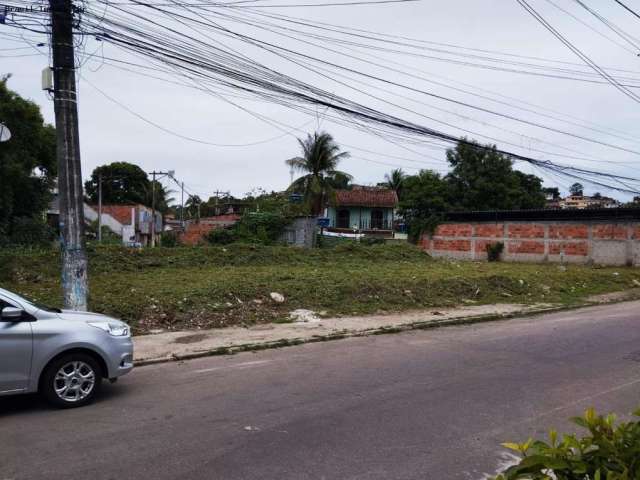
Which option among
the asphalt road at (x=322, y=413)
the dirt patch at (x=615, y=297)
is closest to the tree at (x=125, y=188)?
the dirt patch at (x=615, y=297)

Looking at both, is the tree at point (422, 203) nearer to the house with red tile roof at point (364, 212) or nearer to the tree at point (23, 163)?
the house with red tile roof at point (364, 212)

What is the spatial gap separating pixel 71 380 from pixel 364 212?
46.4 m

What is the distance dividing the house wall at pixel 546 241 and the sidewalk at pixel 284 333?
1921 centimetres

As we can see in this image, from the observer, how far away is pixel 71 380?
6.23m

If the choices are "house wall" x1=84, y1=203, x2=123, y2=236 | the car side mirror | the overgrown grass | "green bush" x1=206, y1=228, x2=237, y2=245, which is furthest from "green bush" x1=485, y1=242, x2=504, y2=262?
the car side mirror

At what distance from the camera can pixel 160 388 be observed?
7164mm

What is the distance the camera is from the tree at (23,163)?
26047mm

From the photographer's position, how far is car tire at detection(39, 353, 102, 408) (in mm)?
6105

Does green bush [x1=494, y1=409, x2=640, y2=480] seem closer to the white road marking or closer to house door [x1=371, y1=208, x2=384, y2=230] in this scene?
the white road marking

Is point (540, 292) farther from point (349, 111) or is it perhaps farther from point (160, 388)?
point (160, 388)

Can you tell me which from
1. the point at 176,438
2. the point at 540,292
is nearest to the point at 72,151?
the point at 176,438

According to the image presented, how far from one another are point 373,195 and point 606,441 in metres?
50.0

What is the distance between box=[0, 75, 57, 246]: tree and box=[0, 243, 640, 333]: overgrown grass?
8.63 m

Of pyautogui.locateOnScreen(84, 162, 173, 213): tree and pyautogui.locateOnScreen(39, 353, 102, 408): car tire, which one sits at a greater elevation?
pyautogui.locateOnScreen(84, 162, 173, 213): tree
